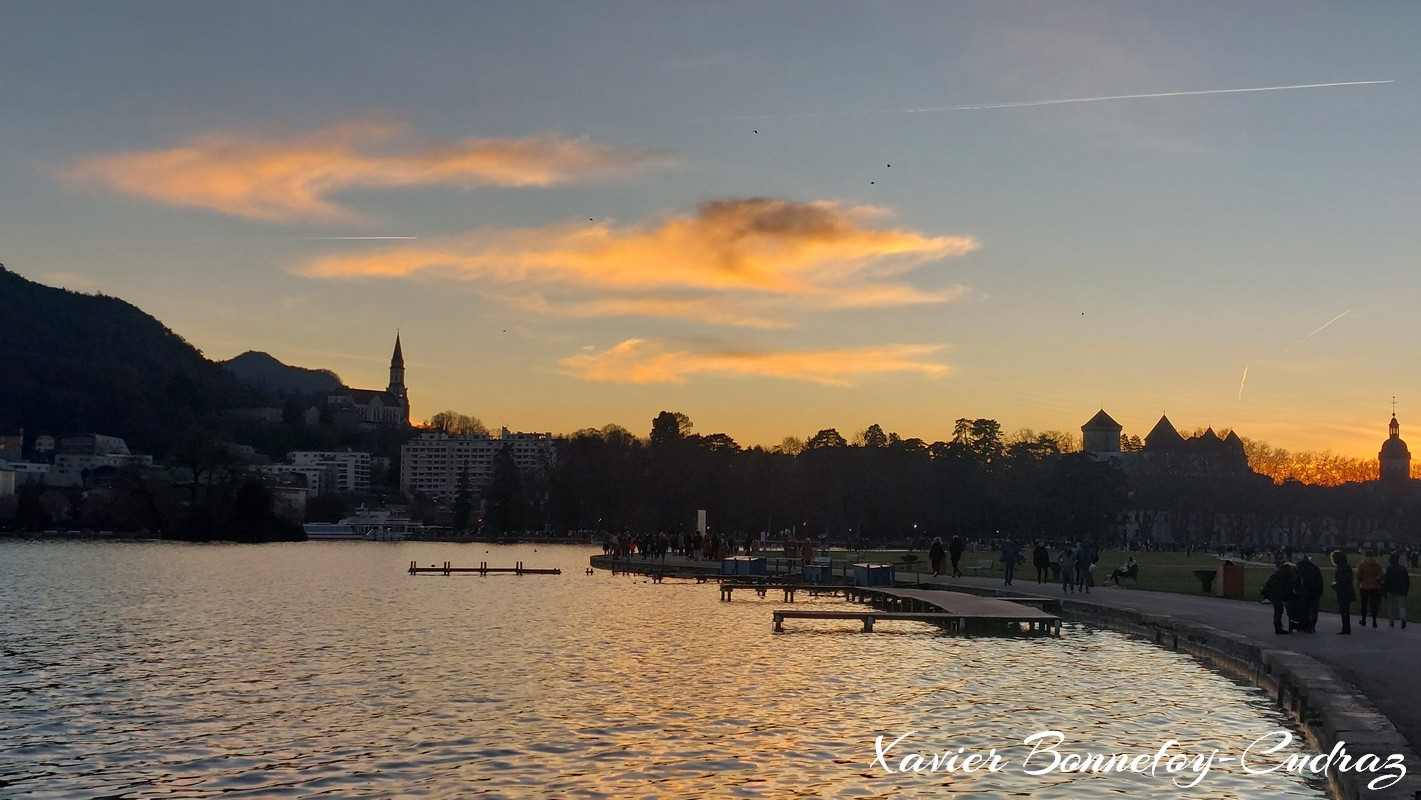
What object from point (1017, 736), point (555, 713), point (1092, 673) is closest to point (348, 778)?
point (555, 713)

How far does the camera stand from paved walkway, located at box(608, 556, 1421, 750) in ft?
64.6

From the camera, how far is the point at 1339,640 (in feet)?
93.6

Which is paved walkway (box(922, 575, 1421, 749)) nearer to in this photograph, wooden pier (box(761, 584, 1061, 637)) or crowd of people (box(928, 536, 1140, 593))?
crowd of people (box(928, 536, 1140, 593))

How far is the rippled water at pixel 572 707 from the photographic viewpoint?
59.0ft

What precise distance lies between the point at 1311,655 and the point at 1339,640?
12.1ft

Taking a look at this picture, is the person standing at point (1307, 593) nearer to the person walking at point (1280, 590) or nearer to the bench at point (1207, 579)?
the person walking at point (1280, 590)

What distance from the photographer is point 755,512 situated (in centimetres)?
17300

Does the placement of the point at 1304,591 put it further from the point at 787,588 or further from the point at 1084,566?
the point at 787,588

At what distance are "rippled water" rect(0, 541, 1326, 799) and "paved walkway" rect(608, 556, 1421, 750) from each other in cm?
157

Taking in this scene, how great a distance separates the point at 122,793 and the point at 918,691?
14.8m

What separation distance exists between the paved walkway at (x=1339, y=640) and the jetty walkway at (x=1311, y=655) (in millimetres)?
15

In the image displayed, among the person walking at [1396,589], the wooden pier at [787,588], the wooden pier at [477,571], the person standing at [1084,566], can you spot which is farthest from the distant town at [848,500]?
the person walking at [1396,589]

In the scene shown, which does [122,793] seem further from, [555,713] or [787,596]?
[787,596]

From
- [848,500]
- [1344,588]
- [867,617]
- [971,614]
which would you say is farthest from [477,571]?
[848,500]
